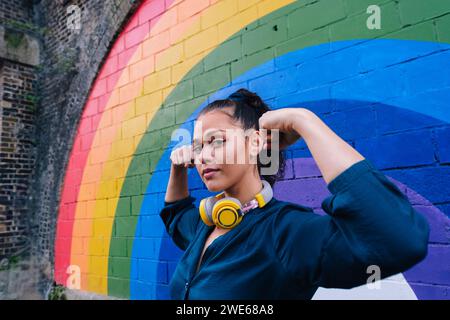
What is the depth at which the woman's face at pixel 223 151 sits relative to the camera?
54.6 inches

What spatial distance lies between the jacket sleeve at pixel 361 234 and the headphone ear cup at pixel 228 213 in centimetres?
30

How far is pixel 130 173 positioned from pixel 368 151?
225 centimetres

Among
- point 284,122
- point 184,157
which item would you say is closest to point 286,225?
point 284,122

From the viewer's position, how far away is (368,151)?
189cm

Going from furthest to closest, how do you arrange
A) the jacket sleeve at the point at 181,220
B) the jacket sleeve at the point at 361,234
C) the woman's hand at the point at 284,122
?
the jacket sleeve at the point at 181,220 < the woman's hand at the point at 284,122 < the jacket sleeve at the point at 361,234

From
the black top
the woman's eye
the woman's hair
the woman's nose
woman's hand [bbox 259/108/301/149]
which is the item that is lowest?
the black top

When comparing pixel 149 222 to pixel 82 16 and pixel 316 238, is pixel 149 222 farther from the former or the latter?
pixel 82 16

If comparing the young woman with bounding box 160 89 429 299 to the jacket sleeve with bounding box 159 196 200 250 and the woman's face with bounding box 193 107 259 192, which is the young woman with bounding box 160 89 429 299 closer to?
the woman's face with bounding box 193 107 259 192

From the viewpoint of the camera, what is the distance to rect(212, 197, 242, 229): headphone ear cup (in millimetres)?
Answer: 1329

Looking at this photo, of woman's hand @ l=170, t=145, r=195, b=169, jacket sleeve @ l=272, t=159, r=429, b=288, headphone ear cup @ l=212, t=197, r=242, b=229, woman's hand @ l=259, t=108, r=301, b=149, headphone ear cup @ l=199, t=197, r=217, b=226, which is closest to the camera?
jacket sleeve @ l=272, t=159, r=429, b=288

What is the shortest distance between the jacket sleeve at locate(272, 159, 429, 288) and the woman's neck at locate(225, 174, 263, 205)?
0.39 metres

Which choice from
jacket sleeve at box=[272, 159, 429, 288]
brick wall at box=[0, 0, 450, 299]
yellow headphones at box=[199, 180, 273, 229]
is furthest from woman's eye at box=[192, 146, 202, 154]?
brick wall at box=[0, 0, 450, 299]

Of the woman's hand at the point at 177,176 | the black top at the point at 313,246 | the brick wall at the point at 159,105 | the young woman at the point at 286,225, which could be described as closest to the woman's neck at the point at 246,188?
the young woman at the point at 286,225

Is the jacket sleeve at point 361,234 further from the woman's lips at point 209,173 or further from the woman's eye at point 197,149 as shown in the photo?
the woman's eye at point 197,149
